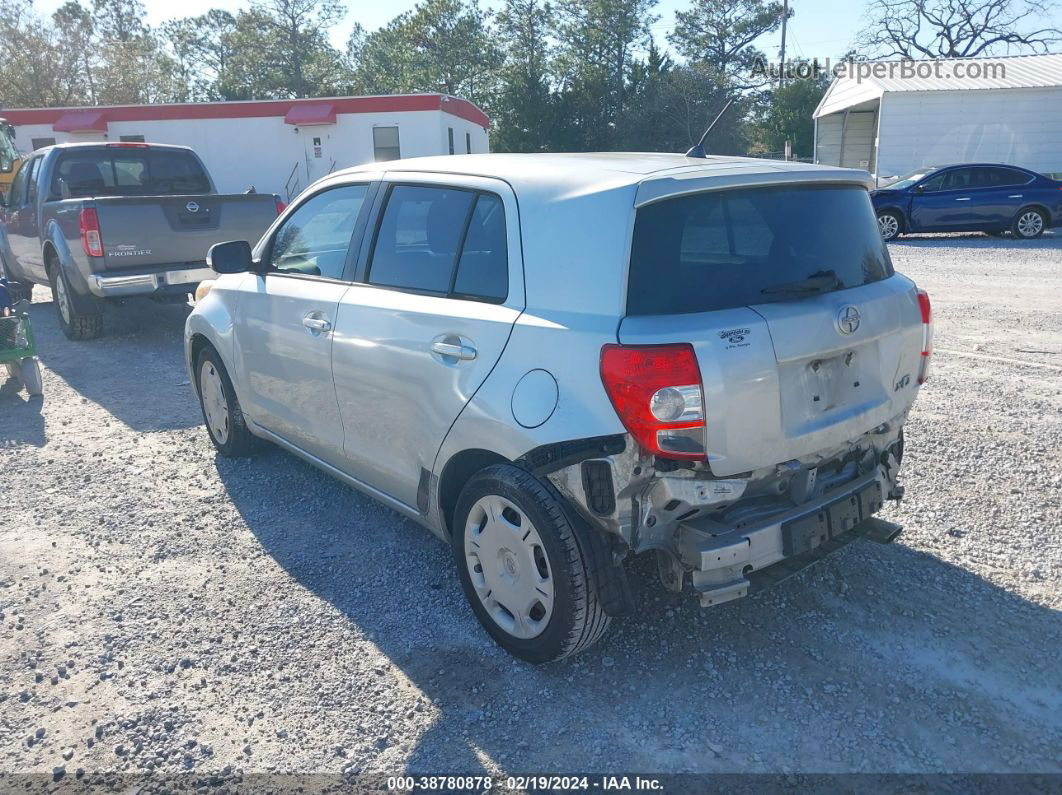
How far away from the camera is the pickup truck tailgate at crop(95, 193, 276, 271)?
8.45m

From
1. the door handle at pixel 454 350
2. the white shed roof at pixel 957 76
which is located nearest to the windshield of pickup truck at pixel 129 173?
the door handle at pixel 454 350

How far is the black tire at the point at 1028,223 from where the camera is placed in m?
16.8

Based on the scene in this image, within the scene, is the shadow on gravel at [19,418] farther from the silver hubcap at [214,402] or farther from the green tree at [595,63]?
the green tree at [595,63]

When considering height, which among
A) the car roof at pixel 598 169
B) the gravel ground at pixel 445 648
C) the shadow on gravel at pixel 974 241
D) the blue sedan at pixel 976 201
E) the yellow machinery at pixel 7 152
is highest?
the yellow machinery at pixel 7 152

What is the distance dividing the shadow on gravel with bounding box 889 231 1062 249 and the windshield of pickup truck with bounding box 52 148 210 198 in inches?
524

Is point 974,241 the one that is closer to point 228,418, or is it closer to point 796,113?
point 228,418

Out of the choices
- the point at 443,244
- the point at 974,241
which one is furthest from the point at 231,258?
the point at 974,241

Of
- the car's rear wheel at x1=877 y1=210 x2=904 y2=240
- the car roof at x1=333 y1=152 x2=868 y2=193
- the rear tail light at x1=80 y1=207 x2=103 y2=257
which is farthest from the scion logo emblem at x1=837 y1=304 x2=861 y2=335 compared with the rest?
the car's rear wheel at x1=877 y1=210 x2=904 y2=240

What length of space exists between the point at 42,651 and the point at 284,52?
56.6m

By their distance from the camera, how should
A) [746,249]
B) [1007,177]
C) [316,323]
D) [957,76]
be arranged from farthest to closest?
[957,76] < [1007,177] < [316,323] < [746,249]

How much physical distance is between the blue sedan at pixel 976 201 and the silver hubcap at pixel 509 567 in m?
15.9

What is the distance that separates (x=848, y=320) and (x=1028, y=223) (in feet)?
55.2

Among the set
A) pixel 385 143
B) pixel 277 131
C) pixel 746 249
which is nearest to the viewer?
pixel 746 249

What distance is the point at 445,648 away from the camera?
3.35 m
